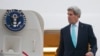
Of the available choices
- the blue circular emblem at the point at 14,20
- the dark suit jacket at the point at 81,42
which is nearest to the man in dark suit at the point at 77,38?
the dark suit jacket at the point at 81,42

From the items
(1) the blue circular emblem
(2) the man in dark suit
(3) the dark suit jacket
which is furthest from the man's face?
(1) the blue circular emblem

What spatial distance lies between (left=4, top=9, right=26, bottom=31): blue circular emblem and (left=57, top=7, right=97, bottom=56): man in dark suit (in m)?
0.44

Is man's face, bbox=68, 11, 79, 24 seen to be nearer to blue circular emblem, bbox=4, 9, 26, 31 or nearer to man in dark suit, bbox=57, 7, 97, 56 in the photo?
man in dark suit, bbox=57, 7, 97, 56

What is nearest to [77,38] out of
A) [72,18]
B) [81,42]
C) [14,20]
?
[81,42]

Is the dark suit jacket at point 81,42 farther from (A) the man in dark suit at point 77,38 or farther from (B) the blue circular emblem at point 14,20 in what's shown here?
(B) the blue circular emblem at point 14,20

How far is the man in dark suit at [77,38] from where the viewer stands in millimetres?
2627

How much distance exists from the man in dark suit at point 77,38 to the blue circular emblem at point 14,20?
0.44 metres

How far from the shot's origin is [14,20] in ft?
8.68

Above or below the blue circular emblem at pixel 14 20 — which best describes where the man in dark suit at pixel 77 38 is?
below

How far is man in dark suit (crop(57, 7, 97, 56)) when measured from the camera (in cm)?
263

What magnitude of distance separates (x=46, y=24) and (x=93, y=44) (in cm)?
175

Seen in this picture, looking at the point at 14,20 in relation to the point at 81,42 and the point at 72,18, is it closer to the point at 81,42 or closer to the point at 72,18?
the point at 72,18

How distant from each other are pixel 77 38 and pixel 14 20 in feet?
2.04

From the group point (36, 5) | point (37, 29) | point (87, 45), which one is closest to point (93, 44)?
point (87, 45)
